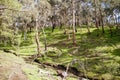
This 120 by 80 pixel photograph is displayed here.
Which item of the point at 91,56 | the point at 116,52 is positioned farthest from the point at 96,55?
the point at 116,52

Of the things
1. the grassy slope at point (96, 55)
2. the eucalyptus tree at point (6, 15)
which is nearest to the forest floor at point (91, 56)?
the grassy slope at point (96, 55)

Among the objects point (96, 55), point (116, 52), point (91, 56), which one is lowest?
point (91, 56)

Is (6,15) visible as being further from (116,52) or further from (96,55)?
(116,52)

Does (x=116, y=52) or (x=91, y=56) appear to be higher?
(x=116, y=52)

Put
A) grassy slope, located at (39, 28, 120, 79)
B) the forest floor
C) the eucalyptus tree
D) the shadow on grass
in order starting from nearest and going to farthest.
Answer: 1. the eucalyptus tree
2. the forest floor
3. grassy slope, located at (39, 28, 120, 79)
4. the shadow on grass

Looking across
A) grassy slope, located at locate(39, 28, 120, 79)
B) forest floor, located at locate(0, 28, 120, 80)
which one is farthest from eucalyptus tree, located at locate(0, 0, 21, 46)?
Answer: grassy slope, located at locate(39, 28, 120, 79)

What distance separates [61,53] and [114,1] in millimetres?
22729

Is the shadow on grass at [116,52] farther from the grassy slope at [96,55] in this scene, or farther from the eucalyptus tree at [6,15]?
the eucalyptus tree at [6,15]

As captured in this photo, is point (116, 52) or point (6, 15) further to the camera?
point (116, 52)

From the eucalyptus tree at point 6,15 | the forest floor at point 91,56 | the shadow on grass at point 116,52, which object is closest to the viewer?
the eucalyptus tree at point 6,15

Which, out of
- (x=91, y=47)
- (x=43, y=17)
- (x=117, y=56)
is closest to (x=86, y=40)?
(x=91, y=47)

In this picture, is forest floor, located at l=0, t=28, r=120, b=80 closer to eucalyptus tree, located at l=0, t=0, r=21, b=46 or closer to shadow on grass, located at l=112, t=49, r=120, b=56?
shadow on grass, located at l=112, t=49, r=120, b=56

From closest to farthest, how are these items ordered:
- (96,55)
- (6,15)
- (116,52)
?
(6,15) → (116,52) → (96,55)

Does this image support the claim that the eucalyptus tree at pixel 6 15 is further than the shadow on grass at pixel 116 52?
No
